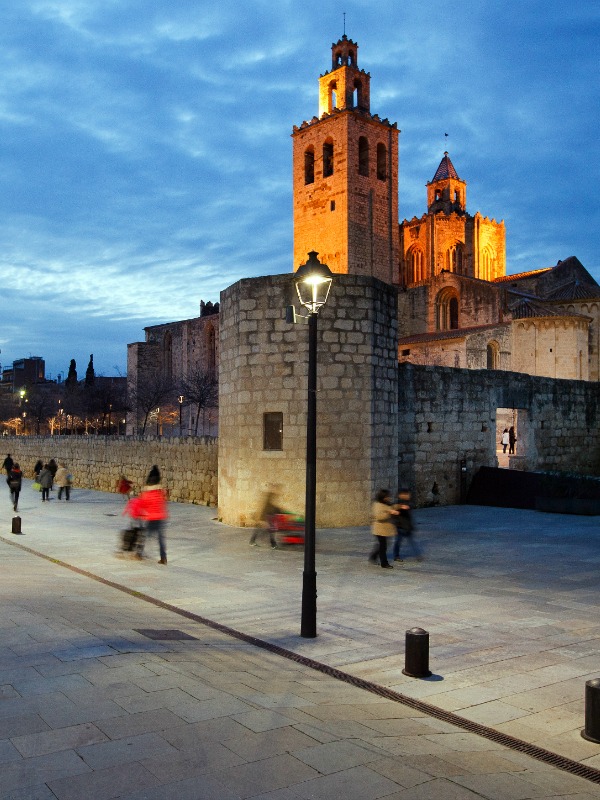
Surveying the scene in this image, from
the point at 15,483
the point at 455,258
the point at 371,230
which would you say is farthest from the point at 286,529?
the point at 455,258

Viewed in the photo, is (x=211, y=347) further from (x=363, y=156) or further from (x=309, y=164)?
(x=363, y=156)

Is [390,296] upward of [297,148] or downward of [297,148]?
downward

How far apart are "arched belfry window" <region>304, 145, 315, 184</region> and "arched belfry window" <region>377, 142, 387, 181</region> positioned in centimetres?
543

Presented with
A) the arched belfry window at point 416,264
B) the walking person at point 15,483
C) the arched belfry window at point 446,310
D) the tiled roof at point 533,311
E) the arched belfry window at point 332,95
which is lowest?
the walking person at point 15,483

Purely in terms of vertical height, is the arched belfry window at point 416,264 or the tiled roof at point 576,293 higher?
the arched belfry window at point 416,264

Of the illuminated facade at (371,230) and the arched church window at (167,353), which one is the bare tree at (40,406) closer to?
the arched church window at (167,353)

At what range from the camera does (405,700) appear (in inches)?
216

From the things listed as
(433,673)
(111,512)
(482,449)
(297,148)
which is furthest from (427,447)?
(297,148)

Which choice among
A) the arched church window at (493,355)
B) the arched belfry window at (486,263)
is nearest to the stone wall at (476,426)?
the arched church window at (493,355)

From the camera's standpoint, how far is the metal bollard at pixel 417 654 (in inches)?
234

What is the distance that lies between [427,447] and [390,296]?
4397 mm

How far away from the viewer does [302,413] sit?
15.4 m

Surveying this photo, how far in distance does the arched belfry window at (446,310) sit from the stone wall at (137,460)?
31.0m

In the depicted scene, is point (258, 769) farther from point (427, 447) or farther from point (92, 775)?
point (427, 447)
